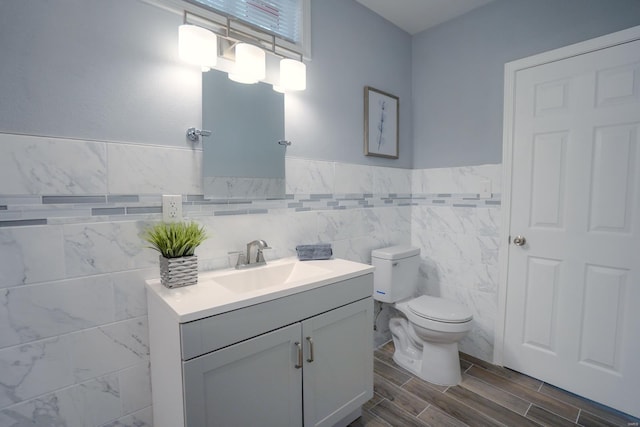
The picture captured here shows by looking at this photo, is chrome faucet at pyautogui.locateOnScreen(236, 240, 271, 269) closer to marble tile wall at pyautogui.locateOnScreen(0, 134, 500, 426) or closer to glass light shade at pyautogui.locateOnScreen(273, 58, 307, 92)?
marble tile wall at pyautogui.locateOnScreen(0, 134, 500, 426)

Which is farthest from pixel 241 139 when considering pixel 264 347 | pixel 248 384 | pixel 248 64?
pixel 248 384

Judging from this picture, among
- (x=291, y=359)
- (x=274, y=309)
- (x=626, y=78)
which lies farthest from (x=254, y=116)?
(x=626, y=78)

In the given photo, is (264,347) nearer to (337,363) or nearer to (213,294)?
(213,294)

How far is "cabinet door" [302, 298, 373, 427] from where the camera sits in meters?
1.27

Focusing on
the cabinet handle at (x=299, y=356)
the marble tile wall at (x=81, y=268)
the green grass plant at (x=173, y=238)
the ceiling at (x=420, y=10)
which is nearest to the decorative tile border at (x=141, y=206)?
the marble tile wall at (x=81, y=268)

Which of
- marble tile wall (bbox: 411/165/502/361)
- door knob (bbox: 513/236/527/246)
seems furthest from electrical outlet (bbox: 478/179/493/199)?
door knob (bbox: 513/236/527/246)

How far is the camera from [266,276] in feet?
4.97

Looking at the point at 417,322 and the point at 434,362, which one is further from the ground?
the point at 417,322

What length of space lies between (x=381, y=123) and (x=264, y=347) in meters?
1.80

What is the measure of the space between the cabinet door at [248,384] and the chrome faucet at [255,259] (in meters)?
0.45

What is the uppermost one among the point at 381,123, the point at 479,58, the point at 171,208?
the point at 479,58

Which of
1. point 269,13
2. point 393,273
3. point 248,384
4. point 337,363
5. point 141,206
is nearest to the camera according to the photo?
point 248,384

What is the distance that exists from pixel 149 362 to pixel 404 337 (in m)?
1.66

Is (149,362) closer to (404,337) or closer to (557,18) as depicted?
(404,337)
